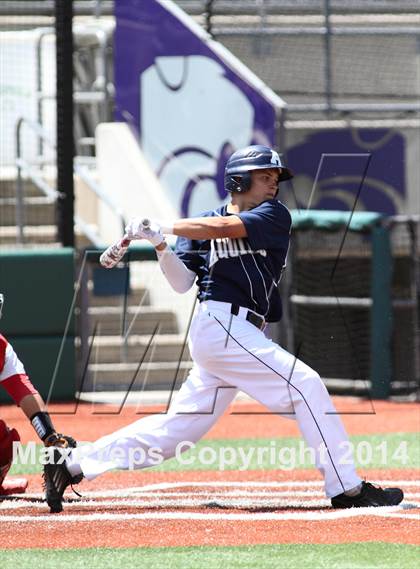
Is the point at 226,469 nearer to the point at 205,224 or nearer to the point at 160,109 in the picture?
the point at 205,224

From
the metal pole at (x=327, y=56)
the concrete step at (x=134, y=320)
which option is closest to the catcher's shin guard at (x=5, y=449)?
the concrete step at (x=134, y=320)

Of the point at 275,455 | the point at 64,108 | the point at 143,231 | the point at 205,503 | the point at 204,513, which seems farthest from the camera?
the point at 64,108

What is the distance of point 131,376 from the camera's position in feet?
40.0

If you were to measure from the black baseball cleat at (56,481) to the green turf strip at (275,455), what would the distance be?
173 centimetres

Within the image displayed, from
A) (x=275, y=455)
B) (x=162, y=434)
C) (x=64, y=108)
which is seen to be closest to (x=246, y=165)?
(x=162, y=434)

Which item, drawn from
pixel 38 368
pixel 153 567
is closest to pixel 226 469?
pixel 153 567

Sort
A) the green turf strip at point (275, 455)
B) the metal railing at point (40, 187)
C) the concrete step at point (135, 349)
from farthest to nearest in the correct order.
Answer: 1. the metal railing at point (40, 187)
2. the concrete step at point (135, 349)
3. the green turf strip at point (275, 455)

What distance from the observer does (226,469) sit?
26.5ft

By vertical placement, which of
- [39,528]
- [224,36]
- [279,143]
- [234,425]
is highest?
[224,36]

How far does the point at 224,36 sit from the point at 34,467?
6925 mm

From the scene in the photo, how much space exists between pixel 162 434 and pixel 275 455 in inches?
98.8

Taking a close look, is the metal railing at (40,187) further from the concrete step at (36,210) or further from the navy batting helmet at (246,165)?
the navy batting helmet at (246,165)

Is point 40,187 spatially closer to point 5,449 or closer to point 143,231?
point 5,449

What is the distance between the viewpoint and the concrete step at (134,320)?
1248 cm
